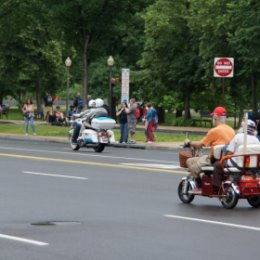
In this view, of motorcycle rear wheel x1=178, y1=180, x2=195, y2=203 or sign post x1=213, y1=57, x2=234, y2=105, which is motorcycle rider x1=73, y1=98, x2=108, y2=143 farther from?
motorcycle rear wheel x1=178, y1=180, x2=195, y2=203

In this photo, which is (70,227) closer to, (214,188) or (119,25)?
(214,188)

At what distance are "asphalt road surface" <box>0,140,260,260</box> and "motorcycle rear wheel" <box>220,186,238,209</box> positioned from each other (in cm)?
13

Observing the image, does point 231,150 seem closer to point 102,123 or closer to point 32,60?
point 102,123

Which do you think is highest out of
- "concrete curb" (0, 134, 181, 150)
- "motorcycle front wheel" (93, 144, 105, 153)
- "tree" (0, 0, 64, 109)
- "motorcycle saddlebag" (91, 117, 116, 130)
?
"tree" (0, 0, 64, 109)

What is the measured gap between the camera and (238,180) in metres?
14.6

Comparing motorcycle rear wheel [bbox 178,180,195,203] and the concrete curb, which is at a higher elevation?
motorcycle rear wheel [bbox 178,180,195,203]

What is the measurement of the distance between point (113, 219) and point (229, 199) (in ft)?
7.69

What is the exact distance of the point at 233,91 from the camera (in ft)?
204

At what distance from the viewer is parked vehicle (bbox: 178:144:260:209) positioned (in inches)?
569

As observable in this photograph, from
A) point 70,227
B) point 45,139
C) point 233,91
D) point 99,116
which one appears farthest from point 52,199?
point 233,91

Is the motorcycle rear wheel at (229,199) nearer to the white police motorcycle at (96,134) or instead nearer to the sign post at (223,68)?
the white police motorcycle at (96,134)

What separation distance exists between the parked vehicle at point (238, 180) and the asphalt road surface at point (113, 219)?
23 cm

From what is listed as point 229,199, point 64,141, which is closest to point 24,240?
point 229,199

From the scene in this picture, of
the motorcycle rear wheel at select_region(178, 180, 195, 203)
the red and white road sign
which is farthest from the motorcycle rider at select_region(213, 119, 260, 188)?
the red and white road sign
